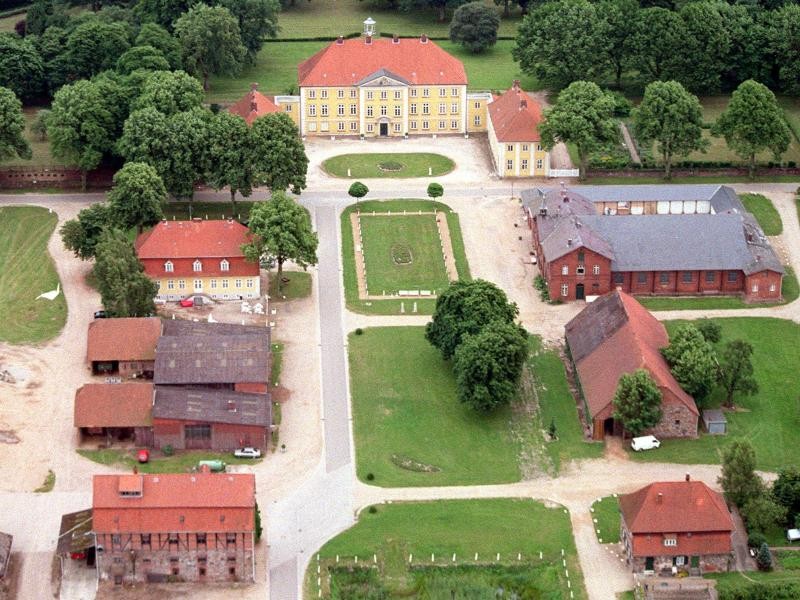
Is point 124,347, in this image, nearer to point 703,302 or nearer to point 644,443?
point 644,443

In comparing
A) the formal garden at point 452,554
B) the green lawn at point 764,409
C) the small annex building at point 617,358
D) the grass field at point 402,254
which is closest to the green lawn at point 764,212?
the green lawn at point 764,409

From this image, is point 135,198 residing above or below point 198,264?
above

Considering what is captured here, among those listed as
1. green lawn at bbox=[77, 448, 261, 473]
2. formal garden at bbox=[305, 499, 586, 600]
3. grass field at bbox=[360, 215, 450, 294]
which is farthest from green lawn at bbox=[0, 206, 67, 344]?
formal garden at bbox=[305, 499, 586, 600]

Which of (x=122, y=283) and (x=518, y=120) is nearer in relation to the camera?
(x=122, y=283)

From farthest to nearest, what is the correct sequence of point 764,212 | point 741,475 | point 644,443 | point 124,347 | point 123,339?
1. point 764,212
2. point 123,339
3. point 124,347
4. point 644,443
5. point 741,475

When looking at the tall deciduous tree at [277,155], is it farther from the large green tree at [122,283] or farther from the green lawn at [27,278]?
the large green tree at [122,283]

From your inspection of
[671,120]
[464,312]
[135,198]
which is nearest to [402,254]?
[464,312]

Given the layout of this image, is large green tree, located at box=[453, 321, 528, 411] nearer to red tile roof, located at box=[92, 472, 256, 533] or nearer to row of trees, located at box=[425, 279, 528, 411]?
row of trees, located at box=[425, 279, 528, 411]
